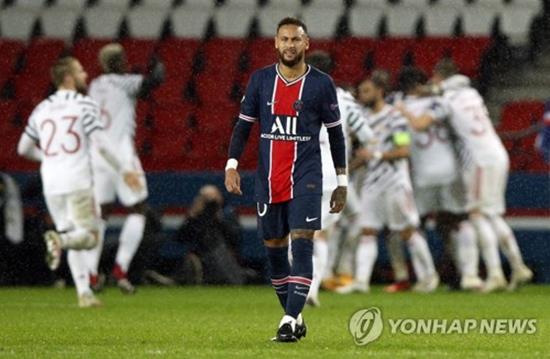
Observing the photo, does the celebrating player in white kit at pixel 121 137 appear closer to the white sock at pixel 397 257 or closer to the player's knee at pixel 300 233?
the white sock at pixel 397 257

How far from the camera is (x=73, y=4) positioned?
937 inches

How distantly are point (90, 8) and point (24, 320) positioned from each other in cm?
1190

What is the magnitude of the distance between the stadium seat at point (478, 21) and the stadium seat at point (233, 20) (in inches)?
117

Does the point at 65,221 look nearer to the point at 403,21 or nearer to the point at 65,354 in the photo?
the point at 65,354

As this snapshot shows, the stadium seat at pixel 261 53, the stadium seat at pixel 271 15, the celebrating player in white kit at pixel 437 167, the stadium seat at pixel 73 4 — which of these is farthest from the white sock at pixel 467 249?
the stadium seat at pixel 73 4

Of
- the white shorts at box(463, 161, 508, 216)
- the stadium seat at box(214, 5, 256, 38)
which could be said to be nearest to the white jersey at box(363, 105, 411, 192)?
the white shorts at box(463, 161, 508, 216)

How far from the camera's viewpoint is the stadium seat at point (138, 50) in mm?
22453

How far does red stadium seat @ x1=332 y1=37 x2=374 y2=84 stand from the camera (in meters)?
21.5

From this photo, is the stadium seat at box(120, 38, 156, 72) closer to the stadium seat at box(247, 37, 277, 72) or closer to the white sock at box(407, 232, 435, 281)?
the stadium seat at box(247, 37, 277, 72)

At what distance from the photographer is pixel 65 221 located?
14.2m

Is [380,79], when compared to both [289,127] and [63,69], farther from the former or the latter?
[289,127]

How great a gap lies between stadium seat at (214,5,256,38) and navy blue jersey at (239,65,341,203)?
1308 centimetres

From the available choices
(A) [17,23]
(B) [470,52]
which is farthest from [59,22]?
(B) [470,52]

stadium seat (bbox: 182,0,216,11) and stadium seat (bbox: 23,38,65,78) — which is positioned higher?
stadium seat (bbox: 182,0,216,11)
